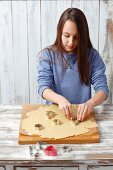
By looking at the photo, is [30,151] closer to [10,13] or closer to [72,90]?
[72,90]

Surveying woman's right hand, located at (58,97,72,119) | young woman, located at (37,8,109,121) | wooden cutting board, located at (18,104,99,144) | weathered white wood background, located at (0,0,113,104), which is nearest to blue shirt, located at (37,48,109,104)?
young woman, located at (37,8,109,121)

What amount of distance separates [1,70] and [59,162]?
1.24 meters

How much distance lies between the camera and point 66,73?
146cm

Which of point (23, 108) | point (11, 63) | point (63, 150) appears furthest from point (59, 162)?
point (11, 63)

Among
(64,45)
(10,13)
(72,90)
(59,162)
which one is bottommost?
(59,162)

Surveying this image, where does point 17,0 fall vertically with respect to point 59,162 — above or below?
above

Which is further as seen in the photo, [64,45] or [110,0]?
[110,0]

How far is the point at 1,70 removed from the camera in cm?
210

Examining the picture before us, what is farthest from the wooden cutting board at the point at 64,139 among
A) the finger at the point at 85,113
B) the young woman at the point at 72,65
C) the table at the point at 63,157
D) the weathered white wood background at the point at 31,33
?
the weathered white wood background at the point at 31,33

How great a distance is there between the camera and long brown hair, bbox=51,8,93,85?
136 centimetres

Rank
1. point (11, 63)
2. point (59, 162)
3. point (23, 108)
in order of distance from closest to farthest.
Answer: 1. point (59, 162)
2. point (23, 108)
3. point (11, 63)

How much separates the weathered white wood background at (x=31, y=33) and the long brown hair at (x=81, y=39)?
57 cm

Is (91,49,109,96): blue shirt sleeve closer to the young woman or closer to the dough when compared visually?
the young woman

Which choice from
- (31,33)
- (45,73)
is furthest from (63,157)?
(31,33)
